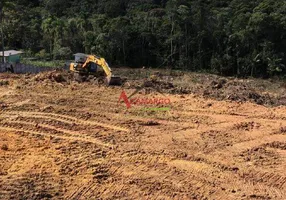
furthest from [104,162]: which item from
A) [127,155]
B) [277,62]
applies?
[277,62]

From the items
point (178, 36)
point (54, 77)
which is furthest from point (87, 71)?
point (178, 36)

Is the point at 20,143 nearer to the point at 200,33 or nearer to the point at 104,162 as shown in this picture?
the point at 104,162

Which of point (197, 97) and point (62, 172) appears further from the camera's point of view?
point (197, 97)

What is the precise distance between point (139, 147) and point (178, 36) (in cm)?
2058

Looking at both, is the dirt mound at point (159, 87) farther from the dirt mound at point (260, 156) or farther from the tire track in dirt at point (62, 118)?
the dirt mound at point (260, 156)

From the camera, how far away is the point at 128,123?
13328 mm

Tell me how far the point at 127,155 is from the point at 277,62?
744 inches

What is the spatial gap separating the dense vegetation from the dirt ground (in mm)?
11386

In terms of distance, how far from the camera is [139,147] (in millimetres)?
11250

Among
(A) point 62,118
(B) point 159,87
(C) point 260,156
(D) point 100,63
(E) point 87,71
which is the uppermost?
(D) point 100,63

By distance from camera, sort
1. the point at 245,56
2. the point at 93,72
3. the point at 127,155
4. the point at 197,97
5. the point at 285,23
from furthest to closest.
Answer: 1. the point at 245,56
2. the point at 285,23
3. the point at 93,72
4. the point at 197,97
5. the point at 127,155

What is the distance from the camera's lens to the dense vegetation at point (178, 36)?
2761cm

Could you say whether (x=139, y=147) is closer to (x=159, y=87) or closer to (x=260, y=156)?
(x=260, y=156)

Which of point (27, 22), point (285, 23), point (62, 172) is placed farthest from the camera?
point (27, 22)
